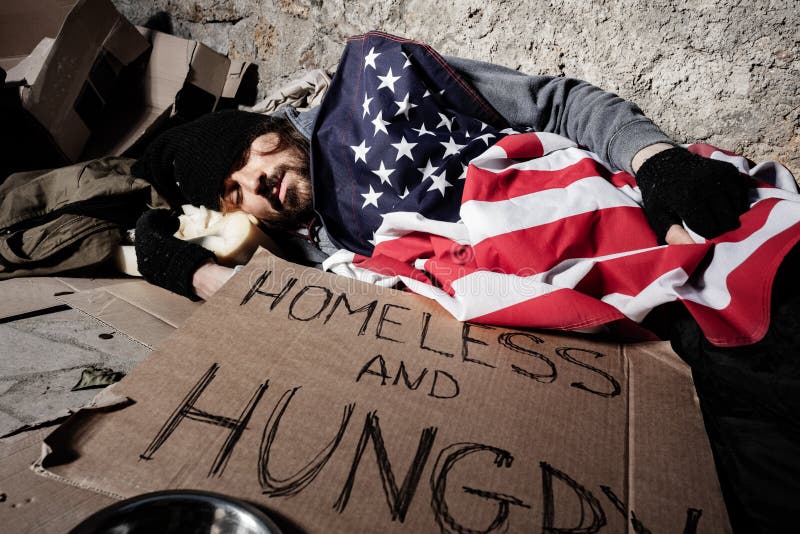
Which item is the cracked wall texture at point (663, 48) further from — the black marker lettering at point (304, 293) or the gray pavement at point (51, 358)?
the gray pavement at point (51, 358)

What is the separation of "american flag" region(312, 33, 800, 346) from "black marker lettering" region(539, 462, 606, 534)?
0.28 m

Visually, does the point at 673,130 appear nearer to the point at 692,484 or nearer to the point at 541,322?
the point at 541,322

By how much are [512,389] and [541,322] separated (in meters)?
0.16

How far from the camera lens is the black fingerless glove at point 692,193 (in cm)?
81

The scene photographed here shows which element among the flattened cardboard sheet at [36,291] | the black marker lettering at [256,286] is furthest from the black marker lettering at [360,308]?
the flattened cardboard sheet at [36,291]

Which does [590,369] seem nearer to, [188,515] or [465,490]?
[465,490]

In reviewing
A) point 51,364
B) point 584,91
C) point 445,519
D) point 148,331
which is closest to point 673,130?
point 584,91

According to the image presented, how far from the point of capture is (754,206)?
31.5 inches

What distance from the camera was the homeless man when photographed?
703 mm

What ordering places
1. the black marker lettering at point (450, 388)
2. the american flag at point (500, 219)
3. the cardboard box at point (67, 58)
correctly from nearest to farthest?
the black marker lettering at point (450, 388) < the american flag at point (500, 219) < the cardboard box at point (67, 58)

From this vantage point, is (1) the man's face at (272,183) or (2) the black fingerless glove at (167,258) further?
(1) the man's face at (272,183)

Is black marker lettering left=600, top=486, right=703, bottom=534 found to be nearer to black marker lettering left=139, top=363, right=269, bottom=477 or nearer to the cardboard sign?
the cardboard sign

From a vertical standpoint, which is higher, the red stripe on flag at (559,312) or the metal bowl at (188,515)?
the red stripe on flag at (559,312)

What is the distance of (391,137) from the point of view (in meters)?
1.20
